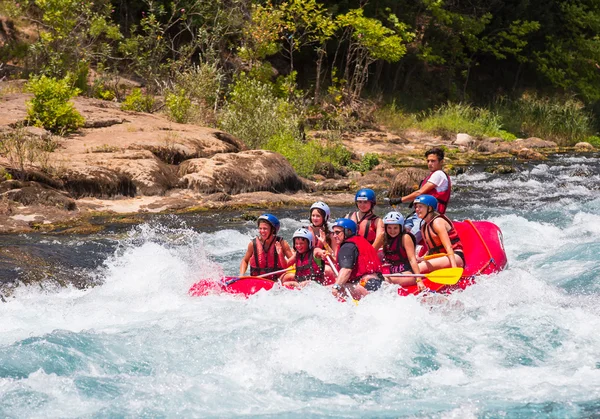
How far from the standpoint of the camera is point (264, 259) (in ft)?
28.1

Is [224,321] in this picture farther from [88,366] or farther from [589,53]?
[589,53]

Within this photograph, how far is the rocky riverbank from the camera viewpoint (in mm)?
11555

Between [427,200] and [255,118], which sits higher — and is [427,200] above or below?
above

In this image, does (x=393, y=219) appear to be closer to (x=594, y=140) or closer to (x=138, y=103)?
(x=138, y=103)

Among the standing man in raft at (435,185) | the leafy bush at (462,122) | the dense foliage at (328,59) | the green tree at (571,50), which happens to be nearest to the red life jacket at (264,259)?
the standing man in raft at (435,185)

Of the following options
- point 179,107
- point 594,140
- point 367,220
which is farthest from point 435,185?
point 594,140

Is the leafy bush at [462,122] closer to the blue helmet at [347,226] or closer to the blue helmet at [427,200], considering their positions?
the blue helmet at [427,200]

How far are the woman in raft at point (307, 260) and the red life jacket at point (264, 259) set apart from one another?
40 cm

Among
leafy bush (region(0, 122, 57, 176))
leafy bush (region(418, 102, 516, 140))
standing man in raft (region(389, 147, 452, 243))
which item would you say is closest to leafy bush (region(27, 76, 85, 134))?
leafy bush (region(0, 122, 57, 176))

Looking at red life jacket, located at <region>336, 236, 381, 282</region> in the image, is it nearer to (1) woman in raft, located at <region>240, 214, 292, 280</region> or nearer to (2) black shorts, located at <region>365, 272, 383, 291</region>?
(2) black shorts, located at <region>365, 272, 383, 291</region>

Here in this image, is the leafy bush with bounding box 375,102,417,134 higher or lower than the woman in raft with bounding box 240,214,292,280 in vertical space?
lower

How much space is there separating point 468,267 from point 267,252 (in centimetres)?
212

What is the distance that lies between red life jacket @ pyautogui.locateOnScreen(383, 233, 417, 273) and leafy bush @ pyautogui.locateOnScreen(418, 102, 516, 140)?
1555cm

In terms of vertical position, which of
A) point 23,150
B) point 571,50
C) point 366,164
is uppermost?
point 571,50
